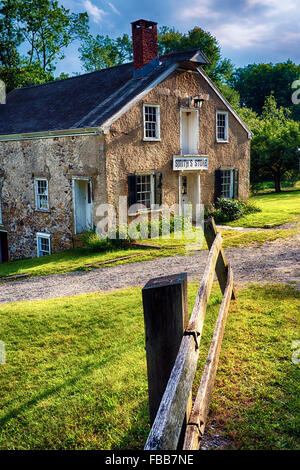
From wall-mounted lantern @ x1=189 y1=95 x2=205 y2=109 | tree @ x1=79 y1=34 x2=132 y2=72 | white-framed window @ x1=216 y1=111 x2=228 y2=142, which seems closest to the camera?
wall-mounted lantern @ x1=189 y1=95 x2=205 y2=109

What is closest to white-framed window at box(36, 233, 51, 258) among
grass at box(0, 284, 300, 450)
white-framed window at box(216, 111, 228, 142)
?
white-framed window at box(216, 111, 228, 142)

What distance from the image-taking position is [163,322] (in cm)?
262

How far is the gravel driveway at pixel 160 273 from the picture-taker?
9719mm

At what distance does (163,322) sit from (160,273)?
814 cm

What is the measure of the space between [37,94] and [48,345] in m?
20.4

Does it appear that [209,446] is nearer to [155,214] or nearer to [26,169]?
[155,214]

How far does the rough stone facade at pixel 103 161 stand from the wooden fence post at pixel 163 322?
43.5ft

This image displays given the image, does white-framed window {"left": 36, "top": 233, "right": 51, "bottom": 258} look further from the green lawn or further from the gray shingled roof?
the green lawn

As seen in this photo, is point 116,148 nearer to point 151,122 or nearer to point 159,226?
point 151,122

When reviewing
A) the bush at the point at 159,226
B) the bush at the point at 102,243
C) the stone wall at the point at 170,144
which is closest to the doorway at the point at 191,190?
the stone wall at the point at 170,144

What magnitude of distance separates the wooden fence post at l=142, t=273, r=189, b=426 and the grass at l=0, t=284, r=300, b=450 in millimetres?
1341

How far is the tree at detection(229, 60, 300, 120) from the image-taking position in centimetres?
6406

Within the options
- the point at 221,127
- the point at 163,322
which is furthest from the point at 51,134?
the point at 163,322

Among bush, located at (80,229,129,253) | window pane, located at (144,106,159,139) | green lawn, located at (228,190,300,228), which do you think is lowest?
bush, located at (80,229,129,253)
